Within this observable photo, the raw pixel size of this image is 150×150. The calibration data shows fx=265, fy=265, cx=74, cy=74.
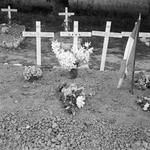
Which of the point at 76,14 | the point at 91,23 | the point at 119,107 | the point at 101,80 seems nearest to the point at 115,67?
the point at 101,80

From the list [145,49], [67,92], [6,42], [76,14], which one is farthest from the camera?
[76,14]

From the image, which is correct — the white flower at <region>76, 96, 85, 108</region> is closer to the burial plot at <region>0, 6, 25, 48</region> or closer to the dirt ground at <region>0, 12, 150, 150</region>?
the dirt ground at <region>0, 12, 150, 150</region>

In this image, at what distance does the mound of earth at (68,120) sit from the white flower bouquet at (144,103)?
0.10 metres

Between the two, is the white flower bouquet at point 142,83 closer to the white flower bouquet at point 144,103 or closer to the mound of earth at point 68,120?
the mound of earth at point 68,120

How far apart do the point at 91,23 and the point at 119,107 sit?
8861 mm

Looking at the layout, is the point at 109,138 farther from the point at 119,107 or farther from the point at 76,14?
the point at 76,14

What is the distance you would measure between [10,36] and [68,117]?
633 centimetres

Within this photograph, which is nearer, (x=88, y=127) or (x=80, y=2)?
(x=88, y=127)

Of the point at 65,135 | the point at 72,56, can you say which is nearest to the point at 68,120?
the point at 65,135

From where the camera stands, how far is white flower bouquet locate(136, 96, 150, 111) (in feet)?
17.4

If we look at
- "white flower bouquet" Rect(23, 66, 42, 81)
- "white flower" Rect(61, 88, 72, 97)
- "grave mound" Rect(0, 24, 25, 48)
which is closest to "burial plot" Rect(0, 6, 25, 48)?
"grave mound" Rect(0, 24, 25, 48)

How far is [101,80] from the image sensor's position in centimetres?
638

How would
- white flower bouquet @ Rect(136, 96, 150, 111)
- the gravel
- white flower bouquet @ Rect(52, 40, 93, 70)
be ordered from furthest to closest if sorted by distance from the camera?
white flower bouquet @ Rect(52, 40, 93, 70) < white flower bouquet @ Rect(136, 96, 150, 111) < the gravel

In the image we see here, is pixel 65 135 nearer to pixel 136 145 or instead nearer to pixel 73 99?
pixel 73 99
